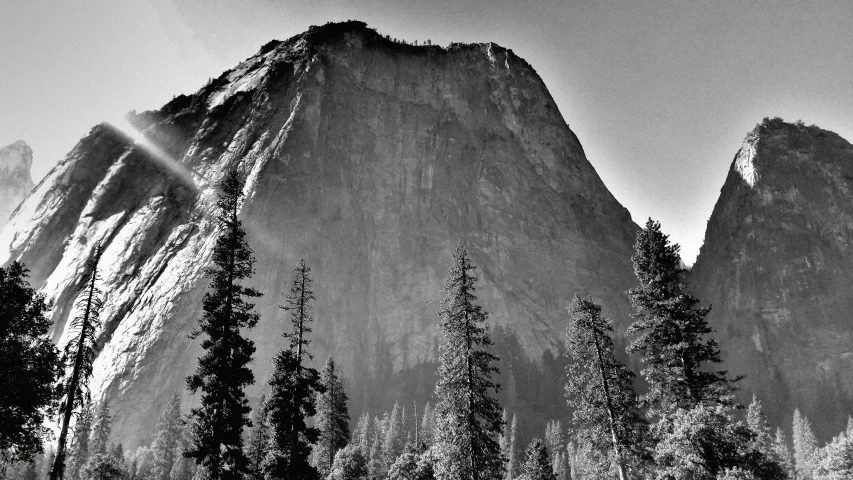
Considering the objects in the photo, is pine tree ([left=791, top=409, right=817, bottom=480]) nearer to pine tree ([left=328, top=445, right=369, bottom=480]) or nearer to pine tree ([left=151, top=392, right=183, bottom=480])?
pine tree ([left=328, top=445, right=369, bottom=480])

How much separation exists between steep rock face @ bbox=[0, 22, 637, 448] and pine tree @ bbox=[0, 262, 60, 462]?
271ft

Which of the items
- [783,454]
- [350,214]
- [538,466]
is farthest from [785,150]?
[538,466]

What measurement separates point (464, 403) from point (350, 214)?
126 meters

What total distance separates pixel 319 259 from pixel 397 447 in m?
68.8

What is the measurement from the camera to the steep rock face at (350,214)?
389 feet

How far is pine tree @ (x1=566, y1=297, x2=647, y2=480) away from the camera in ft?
98.2

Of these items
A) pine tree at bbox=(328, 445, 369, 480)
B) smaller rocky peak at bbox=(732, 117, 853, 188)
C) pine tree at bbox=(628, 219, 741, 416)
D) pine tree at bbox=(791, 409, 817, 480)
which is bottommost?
pine tree at bbox=(328, 445, 369, 480)

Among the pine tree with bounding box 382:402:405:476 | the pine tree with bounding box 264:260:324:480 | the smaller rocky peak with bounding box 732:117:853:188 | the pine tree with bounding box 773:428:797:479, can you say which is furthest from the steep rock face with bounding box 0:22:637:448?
the pine tree with bounding box 264:260:324:480

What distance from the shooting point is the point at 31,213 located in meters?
142

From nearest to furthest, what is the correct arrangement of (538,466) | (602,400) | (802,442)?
(602,400), (538,466), (802,442)

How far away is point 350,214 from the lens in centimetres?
15212

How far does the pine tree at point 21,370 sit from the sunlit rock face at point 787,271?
163 m

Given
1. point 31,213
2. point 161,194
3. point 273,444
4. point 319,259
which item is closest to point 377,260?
point 319,259

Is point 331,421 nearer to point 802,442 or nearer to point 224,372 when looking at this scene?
point 224,372
